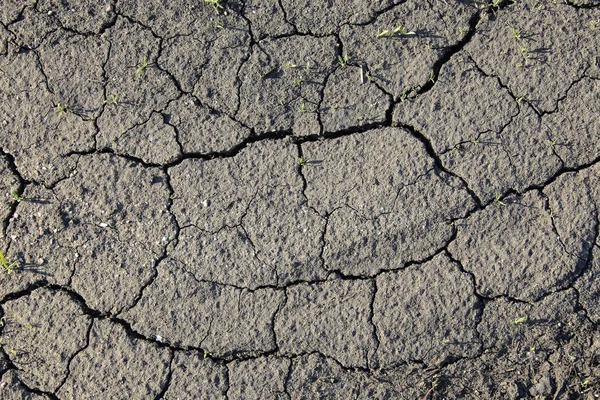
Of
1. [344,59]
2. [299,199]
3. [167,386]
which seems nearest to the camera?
[167,386]

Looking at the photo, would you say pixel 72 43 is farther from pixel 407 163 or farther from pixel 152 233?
pixel 407 163

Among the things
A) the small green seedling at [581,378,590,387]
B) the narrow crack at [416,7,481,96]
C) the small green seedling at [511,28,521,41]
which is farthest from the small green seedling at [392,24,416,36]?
the small green seedling at [581,378,590,387]

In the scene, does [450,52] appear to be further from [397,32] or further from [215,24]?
[215,24]

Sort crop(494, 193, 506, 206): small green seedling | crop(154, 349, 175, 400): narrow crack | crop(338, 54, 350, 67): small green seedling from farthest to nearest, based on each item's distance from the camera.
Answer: crop(338, 54, 350, 67): small green seedling < crop(494, 193, 506, 206): small green seedling < crop(154, 349, 175, 400): narrow crack

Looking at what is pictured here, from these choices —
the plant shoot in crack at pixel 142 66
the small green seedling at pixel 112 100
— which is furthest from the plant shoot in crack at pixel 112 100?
the plant shoot in crack at pixel 142 66

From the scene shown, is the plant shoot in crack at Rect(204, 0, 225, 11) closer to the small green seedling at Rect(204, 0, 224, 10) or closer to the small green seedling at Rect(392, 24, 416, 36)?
the small green seedling at Rect(204, 0, 224, 10)

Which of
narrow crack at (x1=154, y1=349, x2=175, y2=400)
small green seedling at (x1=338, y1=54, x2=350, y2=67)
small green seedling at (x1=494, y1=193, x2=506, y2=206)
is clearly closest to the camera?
narrow crack at (x1=154, y1=349, x2=175, y2=400)

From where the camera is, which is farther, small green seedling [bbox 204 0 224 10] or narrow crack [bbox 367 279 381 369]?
small green seedling [bbox 204 0 224 10]

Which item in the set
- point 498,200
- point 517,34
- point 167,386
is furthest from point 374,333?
point 517,34

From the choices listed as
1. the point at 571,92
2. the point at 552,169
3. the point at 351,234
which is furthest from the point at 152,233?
the point at 571,92
